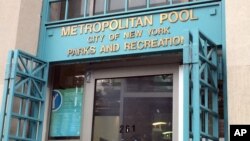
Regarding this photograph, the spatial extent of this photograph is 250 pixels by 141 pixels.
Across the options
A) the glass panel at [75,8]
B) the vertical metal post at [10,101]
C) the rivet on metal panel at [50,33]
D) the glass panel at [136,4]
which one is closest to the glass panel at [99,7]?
the glass panel at [75,8]

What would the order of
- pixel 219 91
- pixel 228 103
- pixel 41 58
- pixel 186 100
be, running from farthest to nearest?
1. pixel 41 58
2. pixel 219 91
3. pixel 228 103
4. pixel 186 100

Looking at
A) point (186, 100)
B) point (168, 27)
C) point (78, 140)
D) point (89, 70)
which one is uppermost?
point (168, 27)

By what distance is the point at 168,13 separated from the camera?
7258mm

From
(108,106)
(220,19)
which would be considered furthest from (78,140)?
(220,19)

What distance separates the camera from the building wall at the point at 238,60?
6.07m

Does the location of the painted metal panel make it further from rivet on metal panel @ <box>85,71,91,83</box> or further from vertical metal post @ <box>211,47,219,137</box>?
rivet on metal panel @ <box>85,71,91,83</box>

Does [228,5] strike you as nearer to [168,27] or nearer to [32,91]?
[168,27]

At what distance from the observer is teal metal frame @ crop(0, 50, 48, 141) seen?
7.24 metres

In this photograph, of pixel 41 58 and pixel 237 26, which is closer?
pixel 237 26

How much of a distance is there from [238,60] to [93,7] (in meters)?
2.98

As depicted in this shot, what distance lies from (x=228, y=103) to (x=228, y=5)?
140 cm

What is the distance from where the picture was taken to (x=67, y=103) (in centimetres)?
829

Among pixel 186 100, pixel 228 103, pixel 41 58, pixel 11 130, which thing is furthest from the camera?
pixel 41 58

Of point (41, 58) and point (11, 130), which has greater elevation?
point (41, 58)
